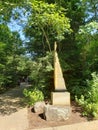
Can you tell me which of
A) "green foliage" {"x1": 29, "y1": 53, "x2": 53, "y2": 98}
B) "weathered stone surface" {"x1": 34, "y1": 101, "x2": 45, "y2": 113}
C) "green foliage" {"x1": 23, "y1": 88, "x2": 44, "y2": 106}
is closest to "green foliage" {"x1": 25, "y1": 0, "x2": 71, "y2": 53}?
"green foliage" {"x1": 29, "y1": 53, "x2": 53, "y2": 98}

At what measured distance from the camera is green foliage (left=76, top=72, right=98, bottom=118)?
10.3m

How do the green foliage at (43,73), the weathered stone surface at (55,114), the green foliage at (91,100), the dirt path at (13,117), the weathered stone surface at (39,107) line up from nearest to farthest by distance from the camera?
the dirt path at (13,117) → the weathered stone surface at (55,114) → the green foliage at (91,100) → the weathered stone surface at (39,107) → the green foliage at (43,73)

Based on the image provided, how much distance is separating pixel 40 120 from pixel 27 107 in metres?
1.84

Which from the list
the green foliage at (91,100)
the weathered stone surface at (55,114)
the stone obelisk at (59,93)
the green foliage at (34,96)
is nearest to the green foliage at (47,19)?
the stone obelisk at (59,93)

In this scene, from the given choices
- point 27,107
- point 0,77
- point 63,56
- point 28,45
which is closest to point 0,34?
point 0,77

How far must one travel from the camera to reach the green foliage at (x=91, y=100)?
1034 centimetres

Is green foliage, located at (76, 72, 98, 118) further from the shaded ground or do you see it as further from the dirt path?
the dirt path

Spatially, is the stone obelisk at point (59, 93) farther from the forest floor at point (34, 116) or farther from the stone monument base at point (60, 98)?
the forest floor at point (34, 116)

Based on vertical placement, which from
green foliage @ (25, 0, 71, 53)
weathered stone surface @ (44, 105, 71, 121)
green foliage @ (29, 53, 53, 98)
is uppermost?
green foliage @ (25, 0, 71, 53)

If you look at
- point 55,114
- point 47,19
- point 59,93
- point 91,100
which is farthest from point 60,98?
point 47,19

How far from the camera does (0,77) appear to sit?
17125mm

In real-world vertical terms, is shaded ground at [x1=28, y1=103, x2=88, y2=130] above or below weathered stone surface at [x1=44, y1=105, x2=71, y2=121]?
below

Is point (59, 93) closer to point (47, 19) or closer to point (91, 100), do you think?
point (91, 100)

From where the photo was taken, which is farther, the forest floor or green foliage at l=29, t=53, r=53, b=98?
green foliage at l=29, t=53, r=53, b=98
